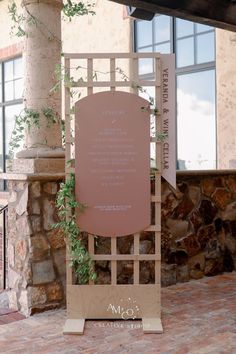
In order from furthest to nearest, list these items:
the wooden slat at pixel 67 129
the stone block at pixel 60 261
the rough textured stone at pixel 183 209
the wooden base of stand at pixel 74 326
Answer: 1. the rough textured stone at pixel 183 209
2. the stone block at pixel 60 261
3. the wooden slat at pixel 67 129
4. the wooden base of stand at pixel 74 326

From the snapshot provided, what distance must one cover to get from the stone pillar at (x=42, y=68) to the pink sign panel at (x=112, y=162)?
50 centimetres

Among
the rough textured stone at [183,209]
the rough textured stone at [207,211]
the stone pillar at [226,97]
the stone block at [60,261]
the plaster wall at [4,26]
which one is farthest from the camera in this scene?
the plaster wall at [4,26]

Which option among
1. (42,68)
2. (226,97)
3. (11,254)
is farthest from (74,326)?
(226,97)

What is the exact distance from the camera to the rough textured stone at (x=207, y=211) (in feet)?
14.6

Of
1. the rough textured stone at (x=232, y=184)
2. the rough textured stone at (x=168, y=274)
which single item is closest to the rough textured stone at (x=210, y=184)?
the rough textured stone at (x=232, y=184)

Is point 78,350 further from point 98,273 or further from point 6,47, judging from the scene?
point 6,47

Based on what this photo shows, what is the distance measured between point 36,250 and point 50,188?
44 centimetres

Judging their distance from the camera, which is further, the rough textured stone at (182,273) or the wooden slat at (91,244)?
the rough textured stone at (182,273)

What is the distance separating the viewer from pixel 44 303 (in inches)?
139

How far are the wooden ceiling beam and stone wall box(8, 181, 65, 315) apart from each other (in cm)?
135

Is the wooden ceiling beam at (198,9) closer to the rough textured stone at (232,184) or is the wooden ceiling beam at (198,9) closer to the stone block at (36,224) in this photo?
the rough textured stone at (232,184)

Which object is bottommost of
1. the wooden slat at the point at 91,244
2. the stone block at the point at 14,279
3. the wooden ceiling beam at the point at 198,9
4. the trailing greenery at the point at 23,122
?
the stone block at the point at 14,279

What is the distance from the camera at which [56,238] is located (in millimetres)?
3596

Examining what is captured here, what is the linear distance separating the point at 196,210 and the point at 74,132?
1.58 metres
